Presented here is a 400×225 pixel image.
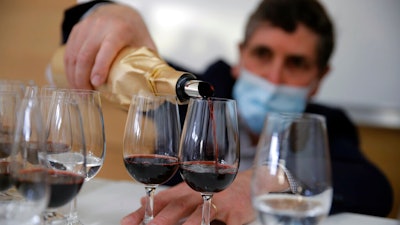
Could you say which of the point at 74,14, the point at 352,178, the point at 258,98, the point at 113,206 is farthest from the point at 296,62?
the point at 113,206

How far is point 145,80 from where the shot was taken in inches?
Result: 35.3

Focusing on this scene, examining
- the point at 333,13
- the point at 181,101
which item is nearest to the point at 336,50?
the point at 333,13

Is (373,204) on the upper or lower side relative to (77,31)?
lower

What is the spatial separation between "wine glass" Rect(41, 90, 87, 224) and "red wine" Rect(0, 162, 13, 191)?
2.0 inches

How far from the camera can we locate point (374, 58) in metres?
2.40

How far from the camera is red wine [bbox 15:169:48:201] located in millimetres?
567

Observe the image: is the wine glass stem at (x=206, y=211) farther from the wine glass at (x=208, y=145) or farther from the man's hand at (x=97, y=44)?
the man's hand at (x=97, y=44)

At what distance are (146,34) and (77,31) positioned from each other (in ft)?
0.49

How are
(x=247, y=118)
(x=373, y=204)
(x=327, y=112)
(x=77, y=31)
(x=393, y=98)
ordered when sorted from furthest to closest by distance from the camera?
(x=393, y=98)
(x=327, y=112)
(x=247, y=118)
(x=373, y=204)
(x=77, y=31)

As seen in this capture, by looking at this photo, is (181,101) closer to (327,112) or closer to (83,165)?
(83,165)

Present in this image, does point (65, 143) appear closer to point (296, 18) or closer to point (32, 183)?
point (32, 183)

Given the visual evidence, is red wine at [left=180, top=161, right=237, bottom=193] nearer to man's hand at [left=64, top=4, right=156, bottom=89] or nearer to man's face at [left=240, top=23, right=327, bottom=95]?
man's hand at [left=64, top=4, right=156, bottom=89]

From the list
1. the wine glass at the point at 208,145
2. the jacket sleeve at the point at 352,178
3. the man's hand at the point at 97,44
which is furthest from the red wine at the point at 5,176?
the jacket sleeve at the point at 352,178

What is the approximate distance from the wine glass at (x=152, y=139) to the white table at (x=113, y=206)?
109 millimetres
